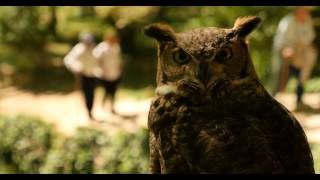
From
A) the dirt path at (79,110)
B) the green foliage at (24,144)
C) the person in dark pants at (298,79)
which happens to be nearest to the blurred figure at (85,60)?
the dirt path at (79,110)

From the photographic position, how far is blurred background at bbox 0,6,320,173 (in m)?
6.05

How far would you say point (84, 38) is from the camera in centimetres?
766

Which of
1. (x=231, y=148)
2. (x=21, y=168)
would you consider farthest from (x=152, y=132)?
(x=21, y=168)

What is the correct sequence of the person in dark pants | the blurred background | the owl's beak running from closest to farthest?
the owl's beak → the blurred background → the person in dark pants

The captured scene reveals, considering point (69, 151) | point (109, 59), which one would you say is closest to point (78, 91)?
point (109, 59)

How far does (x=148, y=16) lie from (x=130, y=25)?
93cm

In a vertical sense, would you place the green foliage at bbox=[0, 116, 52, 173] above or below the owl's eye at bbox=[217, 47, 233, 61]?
below

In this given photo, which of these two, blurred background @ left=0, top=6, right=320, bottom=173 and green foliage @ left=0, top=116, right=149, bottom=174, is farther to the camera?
blurred background @ left=0, top=6, right=320, bottom=173

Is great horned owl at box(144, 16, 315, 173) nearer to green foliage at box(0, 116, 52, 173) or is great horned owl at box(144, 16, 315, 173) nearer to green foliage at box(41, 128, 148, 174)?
green foliage at box(41, 128, 148, 174)

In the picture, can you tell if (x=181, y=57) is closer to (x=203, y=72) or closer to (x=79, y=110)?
(x=203, y=72)

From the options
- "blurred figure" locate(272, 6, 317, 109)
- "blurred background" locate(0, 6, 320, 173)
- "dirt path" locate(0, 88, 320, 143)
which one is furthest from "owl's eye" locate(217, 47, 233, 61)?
"blurred figure" locate(272, 6, 317, 109)

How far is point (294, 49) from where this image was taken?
23.6ft

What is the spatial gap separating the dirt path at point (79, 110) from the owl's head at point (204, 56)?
4.49 m

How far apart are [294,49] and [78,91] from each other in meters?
4.32
